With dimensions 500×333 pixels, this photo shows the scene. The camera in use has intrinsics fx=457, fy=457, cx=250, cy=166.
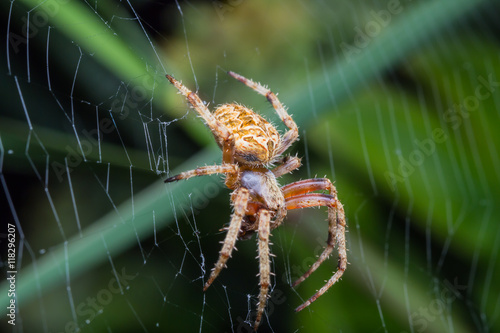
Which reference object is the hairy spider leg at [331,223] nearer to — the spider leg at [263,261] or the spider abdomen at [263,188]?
the spider abdomen at [263,188]

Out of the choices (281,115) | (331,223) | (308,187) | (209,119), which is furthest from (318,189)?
(209,119)

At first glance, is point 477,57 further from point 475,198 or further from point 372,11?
point 475,198

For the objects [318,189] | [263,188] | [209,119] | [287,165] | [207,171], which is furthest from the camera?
[287,165]

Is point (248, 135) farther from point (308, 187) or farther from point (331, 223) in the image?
point (331, 223)

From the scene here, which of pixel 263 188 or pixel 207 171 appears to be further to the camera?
pixel 263 188

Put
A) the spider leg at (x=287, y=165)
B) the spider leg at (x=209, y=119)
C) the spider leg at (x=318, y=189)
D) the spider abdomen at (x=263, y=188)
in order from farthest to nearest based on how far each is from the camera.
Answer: the spider leg at (x=287, y=165) → the spider leg at (x=318, y=189) → the spider abdomen at (x=263, y=188) → the spider leg at (x=209, y=119)

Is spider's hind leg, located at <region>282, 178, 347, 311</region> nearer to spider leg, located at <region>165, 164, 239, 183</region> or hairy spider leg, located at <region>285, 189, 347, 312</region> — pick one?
hairy spider leg, located at <region>285, 189, 347, 312</region>

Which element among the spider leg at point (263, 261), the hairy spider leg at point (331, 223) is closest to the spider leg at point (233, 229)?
the spider leg at point (263, 261)
